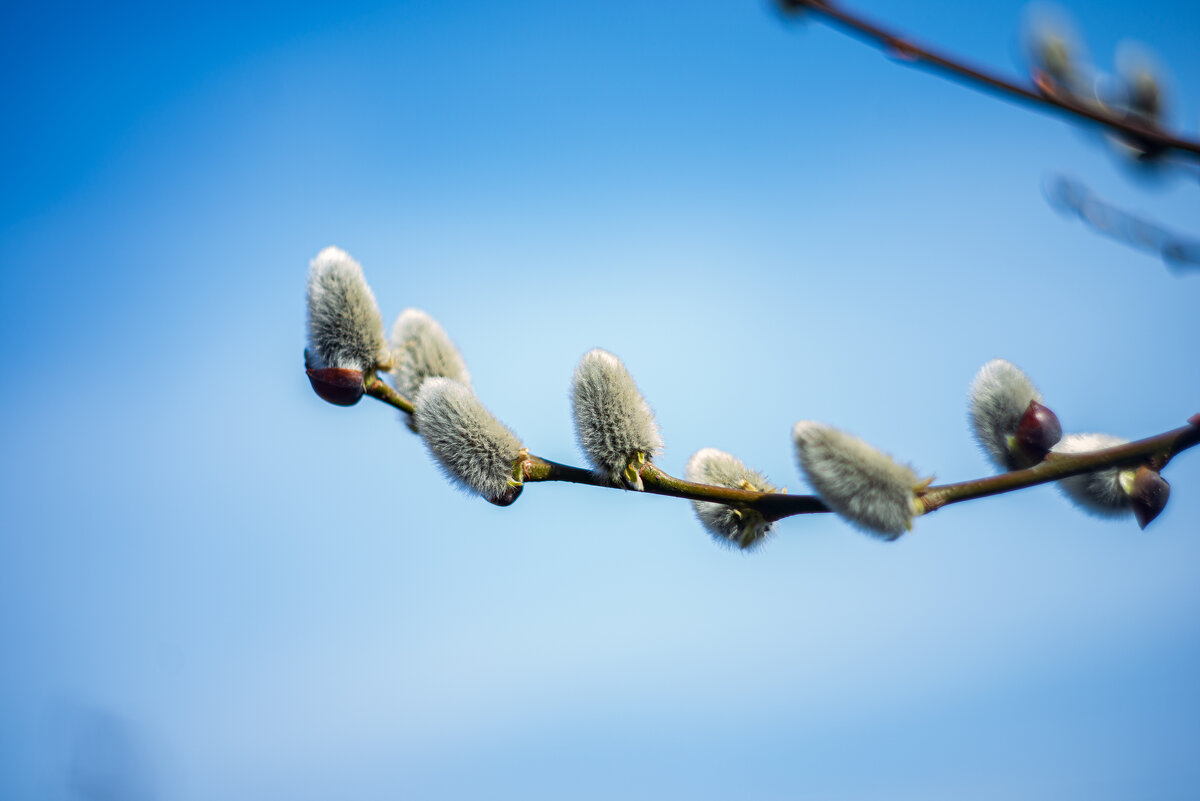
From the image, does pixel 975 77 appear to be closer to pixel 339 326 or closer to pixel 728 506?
pixel 728 506

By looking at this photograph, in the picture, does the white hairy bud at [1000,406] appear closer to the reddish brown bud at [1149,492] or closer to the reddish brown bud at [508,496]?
the reddish brown bud at [1149,492]

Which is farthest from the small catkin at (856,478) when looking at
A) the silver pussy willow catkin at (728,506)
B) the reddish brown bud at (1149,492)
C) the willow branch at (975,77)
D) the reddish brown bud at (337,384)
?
the reddish brown bud at (337,384)

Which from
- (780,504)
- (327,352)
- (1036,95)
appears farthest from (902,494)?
(327,352)

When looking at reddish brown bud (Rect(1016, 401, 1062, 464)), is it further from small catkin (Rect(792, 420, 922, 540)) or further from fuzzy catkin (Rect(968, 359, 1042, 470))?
small catkin (Rect(792, 420, 922, 540))

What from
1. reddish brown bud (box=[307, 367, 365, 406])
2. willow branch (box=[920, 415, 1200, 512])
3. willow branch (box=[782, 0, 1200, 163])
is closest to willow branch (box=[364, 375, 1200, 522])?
willow branch (box=[920, 415, 1200, 512])

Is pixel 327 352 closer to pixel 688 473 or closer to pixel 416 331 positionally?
pixel 416 331
